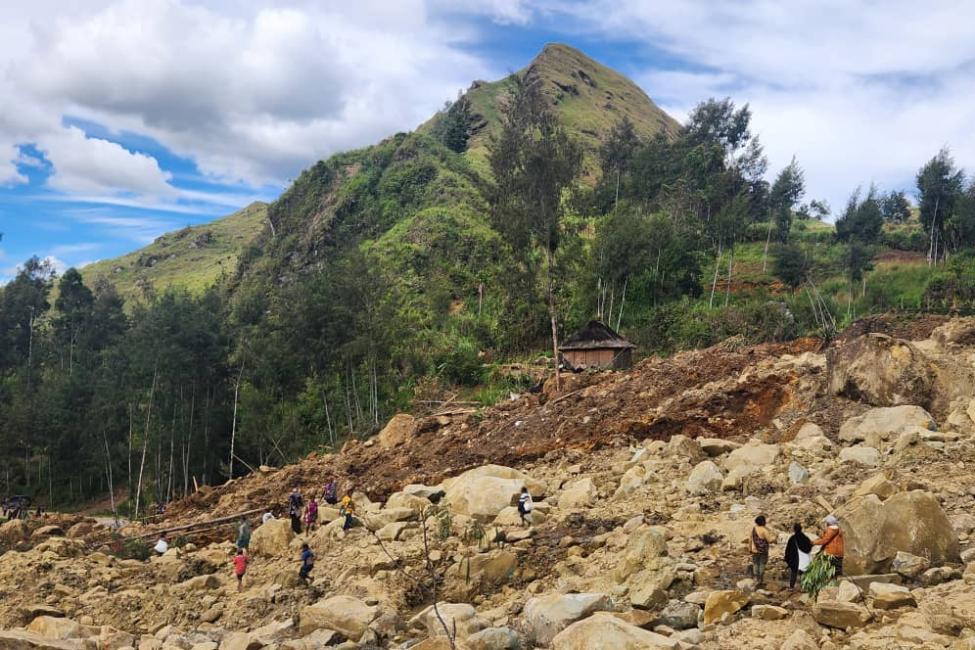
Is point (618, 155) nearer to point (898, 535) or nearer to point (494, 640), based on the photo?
point (898, 535)

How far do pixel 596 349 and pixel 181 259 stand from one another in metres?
94.0

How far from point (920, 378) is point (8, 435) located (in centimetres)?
4165

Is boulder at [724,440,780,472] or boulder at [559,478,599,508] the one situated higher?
boulder at [724,440,780,472]

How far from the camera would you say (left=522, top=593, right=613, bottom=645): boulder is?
6.45 metres

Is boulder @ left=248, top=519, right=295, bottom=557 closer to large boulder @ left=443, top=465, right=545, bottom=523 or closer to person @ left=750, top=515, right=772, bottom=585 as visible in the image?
large boulder @ left=443, top=465, right=545, bottom=523

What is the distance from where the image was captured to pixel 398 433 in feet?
68.3

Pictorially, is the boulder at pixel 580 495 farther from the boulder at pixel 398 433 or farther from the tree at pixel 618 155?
the tree at pixel 618 155

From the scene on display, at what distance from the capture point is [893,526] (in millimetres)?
6934

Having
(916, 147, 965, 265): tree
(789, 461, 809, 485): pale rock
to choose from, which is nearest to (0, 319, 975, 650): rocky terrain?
(789, 461, 809, 485): pale rock

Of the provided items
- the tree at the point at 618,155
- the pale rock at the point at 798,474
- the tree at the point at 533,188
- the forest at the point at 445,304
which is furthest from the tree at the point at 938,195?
the pale rock at the point at 798,474

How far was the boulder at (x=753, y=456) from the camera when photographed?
37.9 feet

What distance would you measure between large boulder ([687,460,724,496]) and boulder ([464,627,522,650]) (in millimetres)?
5593

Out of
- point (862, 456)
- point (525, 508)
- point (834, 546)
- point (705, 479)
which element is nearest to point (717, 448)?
point (705, 479)

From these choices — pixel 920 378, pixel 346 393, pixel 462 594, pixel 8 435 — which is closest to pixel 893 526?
pixel 462 594
